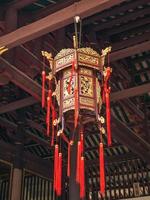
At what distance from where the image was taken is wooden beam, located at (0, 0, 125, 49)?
4324 mm

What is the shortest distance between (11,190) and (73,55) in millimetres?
4815

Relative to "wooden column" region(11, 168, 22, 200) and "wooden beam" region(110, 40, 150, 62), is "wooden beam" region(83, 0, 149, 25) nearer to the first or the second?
"wooden beam" region(110, 40, 150, 62)

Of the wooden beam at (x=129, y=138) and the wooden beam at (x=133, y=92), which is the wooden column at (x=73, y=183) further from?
the wooden beam at (x=129, y=138)

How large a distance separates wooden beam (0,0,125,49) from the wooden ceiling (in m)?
0.02

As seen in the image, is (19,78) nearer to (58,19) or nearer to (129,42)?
(58,19)

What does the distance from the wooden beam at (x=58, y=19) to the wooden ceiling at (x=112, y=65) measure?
0.02m

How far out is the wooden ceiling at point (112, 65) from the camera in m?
5.60

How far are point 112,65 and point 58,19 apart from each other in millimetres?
3073

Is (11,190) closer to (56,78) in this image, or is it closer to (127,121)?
(127,121)

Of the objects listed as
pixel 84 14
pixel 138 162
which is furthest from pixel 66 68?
pixel 138 162

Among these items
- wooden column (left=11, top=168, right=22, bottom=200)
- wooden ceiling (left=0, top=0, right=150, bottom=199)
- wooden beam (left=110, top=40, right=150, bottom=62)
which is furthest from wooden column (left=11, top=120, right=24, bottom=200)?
wooden beam (left=110, top=40, right=150, bottom=62)

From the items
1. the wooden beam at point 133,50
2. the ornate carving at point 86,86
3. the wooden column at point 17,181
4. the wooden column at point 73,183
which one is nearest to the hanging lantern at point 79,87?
the ornate carving at point 86,86

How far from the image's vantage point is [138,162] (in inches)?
428

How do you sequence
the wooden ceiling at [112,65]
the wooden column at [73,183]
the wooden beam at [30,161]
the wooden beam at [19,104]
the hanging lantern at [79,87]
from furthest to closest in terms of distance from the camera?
the wooden beam at [30,161] < the wooden beam at [19,104] < the wooden ceiling at [112,65] < the wooden column at [73,183] < the hanging lantern at [79,87]
